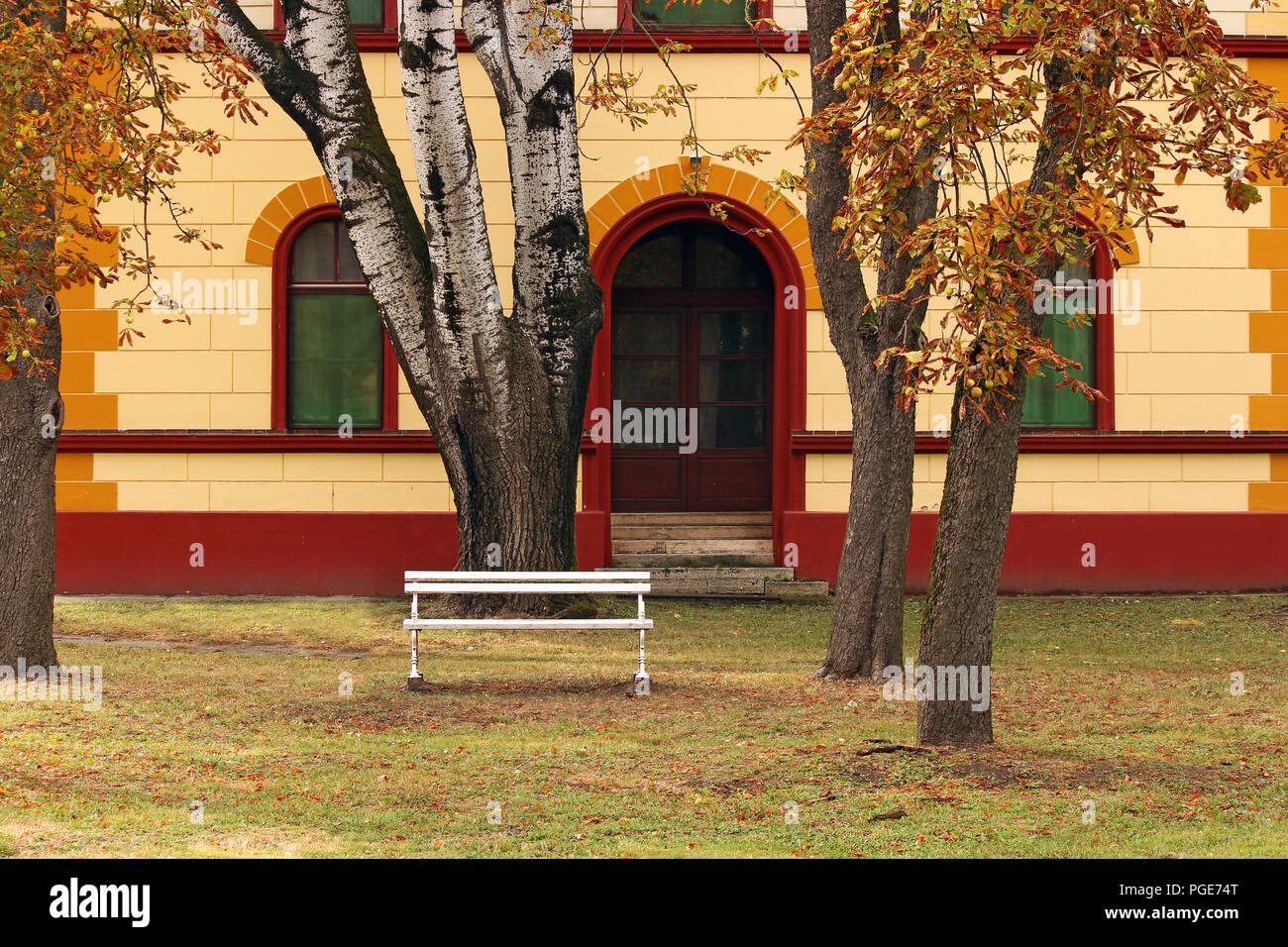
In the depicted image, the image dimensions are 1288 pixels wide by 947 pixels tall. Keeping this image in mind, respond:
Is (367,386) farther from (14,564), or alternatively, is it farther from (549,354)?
(14,564)

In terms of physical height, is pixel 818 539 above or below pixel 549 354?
below

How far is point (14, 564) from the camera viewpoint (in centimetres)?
926

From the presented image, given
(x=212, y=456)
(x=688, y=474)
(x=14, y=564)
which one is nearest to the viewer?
(x=14, y=564)

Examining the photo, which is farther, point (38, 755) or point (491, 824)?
point (38, 755)

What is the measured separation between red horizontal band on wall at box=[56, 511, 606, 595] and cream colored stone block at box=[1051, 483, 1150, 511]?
5165 millimetres

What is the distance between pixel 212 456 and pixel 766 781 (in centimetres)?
991

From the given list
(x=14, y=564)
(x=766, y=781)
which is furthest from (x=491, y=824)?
(x=14, y=564)

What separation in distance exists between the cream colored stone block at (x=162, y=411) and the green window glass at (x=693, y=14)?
6.37 meters

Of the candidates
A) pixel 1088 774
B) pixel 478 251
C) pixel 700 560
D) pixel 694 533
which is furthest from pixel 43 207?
pixel 694 533

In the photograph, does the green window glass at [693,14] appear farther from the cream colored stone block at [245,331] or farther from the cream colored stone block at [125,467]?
the cream colored stone block at [125,467]

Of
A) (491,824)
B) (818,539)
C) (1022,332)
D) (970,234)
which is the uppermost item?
(970,234)

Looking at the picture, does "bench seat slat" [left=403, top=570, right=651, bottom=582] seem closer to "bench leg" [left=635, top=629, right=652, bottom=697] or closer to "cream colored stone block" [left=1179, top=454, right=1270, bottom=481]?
"bench leg" [left=635, top=629, right=652, bottom=697]

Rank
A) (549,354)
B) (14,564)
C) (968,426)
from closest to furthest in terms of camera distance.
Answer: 1. (968,426)
2. (14,564)
3. (549,354)

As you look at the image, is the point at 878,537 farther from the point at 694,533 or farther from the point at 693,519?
the point at 693,519
